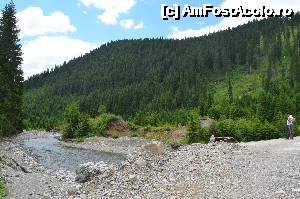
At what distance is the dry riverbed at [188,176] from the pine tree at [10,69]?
2908 cm

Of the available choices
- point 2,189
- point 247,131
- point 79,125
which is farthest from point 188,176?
point 79,125

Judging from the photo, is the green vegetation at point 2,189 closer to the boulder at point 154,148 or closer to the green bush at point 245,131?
the boulder at point 154,148

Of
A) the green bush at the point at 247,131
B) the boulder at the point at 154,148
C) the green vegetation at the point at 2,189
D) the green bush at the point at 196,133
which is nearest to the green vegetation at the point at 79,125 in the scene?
the green bush at the point at 196,133

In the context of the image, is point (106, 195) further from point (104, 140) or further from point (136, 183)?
point (104, 140)

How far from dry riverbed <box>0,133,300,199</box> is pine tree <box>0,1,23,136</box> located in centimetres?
2908

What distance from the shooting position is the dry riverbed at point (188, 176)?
2267 centimetres

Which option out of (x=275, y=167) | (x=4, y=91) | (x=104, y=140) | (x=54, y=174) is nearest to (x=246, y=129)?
(x=54, y=174)

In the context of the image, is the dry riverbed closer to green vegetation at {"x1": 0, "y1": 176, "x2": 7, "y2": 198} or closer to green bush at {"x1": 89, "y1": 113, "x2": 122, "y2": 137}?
green vegetation at {"x1": 0, "y1": 176, "x2": 7, "y2": 198}

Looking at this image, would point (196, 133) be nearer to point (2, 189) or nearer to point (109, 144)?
point (109, 144)

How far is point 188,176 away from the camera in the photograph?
85.3ft

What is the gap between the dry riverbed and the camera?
22672mm

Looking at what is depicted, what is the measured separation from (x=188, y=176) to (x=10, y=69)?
164ft

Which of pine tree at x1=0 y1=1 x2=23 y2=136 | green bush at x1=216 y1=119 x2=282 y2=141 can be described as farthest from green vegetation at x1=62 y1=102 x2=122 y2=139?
green bush at x1=216 y1=119 x2=282 y2=141

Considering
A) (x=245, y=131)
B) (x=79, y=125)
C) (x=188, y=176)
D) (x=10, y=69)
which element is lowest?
(x=79, y=125)
